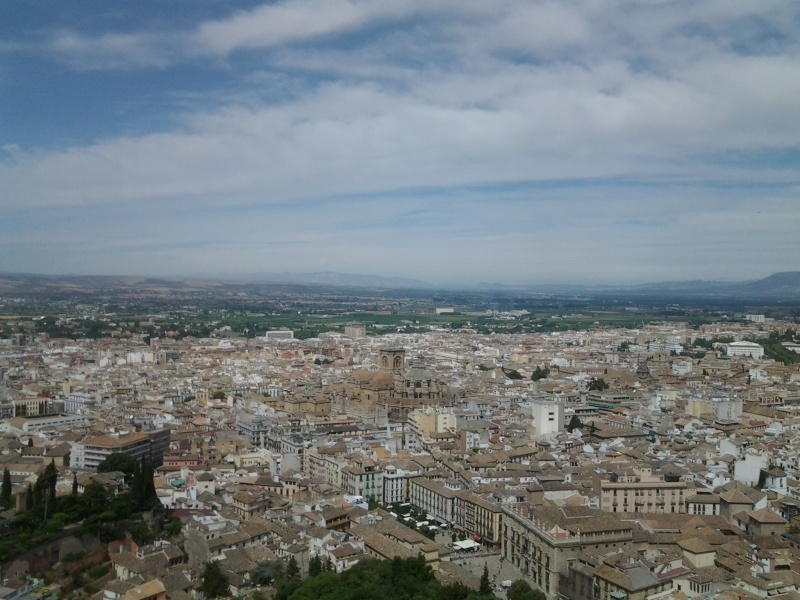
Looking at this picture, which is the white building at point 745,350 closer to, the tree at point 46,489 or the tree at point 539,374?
the tree at point 539,374

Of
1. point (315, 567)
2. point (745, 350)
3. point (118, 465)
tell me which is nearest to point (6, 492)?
point (118, 465)

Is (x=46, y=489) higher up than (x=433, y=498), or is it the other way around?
(x=46, y=489)

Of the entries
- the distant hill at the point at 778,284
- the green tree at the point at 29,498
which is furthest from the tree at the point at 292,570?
the distant hill at the point at 778,284

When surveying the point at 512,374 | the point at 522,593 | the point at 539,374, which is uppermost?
A: the point at 522,593

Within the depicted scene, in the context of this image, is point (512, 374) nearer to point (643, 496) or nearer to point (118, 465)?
point (643, 496)

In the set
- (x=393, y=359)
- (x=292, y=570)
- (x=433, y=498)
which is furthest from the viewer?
(x=393, y=359)

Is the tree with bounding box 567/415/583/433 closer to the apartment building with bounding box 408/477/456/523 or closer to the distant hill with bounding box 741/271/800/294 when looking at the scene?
the apartment building with bounding box 408/477/456/523
